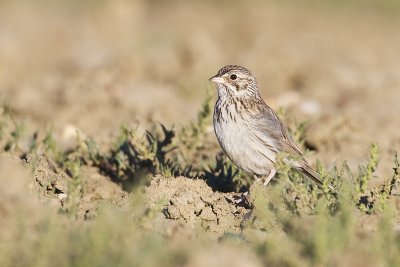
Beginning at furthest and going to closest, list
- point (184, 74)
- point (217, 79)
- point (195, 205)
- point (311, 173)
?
point (184, 74), point (217, 79), point (311, 173), point (195, 205)

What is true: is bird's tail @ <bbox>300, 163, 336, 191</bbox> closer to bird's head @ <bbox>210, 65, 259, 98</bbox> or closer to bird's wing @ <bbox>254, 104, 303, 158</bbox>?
bird's wing @ <bbox>254, 104, 303, 158</bbox>

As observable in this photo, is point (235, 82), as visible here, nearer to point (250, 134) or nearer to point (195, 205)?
point (250, 134)

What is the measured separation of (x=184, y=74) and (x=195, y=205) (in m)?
6.25

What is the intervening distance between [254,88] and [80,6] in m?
12.5

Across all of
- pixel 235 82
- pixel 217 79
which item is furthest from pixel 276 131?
pixel 217 79

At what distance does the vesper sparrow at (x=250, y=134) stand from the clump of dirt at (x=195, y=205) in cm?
64

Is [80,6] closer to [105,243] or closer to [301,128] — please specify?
[301,128]

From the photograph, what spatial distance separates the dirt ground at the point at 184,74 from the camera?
6555mm

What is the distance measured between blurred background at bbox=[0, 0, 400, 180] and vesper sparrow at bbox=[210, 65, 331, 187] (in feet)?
1.04

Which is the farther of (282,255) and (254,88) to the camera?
(254,88)

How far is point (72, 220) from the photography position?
4949 mm

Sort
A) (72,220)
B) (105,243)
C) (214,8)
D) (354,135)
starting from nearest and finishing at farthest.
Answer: (105,243), (72,220), (354,135), (214,8)

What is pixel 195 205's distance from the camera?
574 centimetres

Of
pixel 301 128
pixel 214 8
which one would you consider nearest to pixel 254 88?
pixel 301 128
